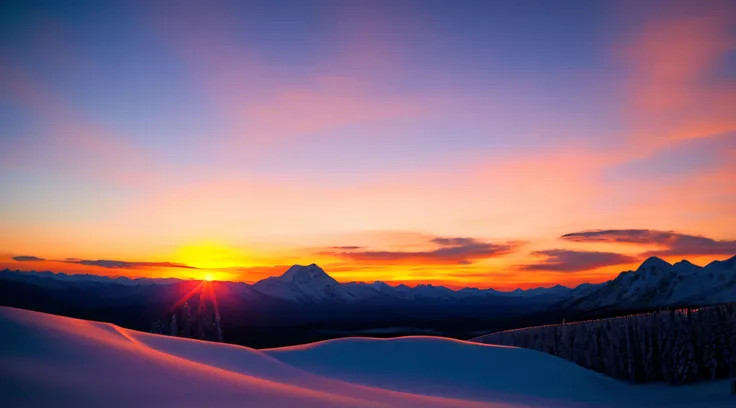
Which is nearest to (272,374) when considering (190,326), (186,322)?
(186,322)

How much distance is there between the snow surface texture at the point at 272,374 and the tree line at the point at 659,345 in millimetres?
2329

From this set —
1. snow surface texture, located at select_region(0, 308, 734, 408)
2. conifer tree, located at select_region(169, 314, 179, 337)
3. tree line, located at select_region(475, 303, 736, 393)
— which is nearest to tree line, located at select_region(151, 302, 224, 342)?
conifer tree, located at select_region(169, 314, 179, 337)

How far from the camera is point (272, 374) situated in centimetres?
1653

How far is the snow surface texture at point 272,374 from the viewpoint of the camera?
9234 mm

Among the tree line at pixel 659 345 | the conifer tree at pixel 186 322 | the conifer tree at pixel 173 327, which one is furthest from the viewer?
the conifer tree at pixel 186 322

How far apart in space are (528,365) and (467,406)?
48.2 ft

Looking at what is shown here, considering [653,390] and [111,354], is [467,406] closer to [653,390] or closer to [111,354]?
[111,354]

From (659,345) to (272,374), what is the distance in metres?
29.3

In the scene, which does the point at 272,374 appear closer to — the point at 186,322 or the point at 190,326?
the point at 186,322

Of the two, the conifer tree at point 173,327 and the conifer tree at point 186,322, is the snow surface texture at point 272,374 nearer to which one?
the conifer tree at point 173,327

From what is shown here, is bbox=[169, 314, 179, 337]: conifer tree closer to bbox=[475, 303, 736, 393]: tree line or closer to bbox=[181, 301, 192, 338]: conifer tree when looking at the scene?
bbox=[181, 301, 192, 338]: conifer tree

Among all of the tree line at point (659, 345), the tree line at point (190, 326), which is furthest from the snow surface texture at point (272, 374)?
the tree line at point (190, 326)

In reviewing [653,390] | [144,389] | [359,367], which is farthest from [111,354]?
[653,390]

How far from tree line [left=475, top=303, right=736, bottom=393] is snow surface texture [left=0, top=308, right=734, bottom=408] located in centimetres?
233
